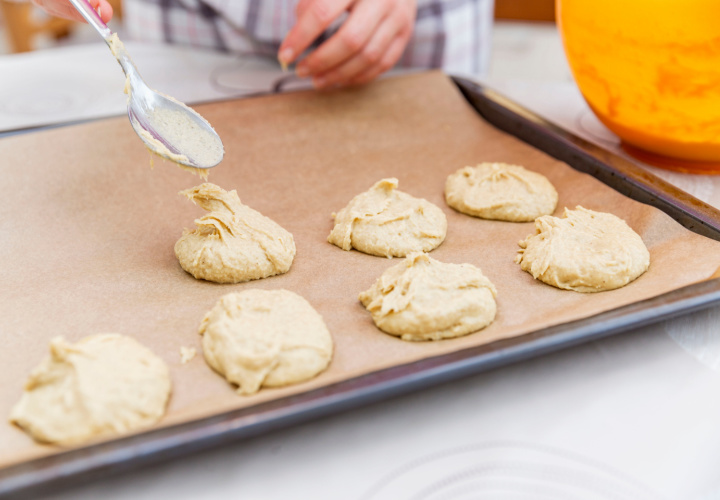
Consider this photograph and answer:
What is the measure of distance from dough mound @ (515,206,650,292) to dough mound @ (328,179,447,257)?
0.22 m

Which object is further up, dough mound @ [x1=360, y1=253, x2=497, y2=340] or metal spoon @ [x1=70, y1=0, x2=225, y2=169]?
metal spoon @ [x1=70, y1=0, x2=225, y2=169]

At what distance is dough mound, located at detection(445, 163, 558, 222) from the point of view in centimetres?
154

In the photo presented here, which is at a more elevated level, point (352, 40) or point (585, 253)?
point (352, 40)

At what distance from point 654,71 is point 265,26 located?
4.40 ft

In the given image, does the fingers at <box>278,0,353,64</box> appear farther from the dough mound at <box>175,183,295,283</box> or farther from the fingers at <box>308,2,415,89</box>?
the dough mound at <box>175,183,295,283</box>

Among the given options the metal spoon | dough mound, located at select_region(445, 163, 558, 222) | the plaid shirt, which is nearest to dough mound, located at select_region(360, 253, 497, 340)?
dough mound, located at select_region(445, 163, 558, 222)

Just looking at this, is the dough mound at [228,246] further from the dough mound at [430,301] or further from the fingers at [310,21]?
the fingers at [310,21]

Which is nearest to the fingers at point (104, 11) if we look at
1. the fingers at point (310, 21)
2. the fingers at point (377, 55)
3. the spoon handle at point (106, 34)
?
the spoon handle at point (106, 34)

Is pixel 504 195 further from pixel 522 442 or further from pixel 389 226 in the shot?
pixel 522 442

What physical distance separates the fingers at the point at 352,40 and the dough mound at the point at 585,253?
0.83 meters

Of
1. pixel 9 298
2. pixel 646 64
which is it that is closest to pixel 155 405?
pixel 9 298

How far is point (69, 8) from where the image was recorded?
1513 millimetres

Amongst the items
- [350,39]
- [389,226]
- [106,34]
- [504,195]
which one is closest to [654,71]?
[504,195]

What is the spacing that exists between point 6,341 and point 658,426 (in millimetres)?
1110
